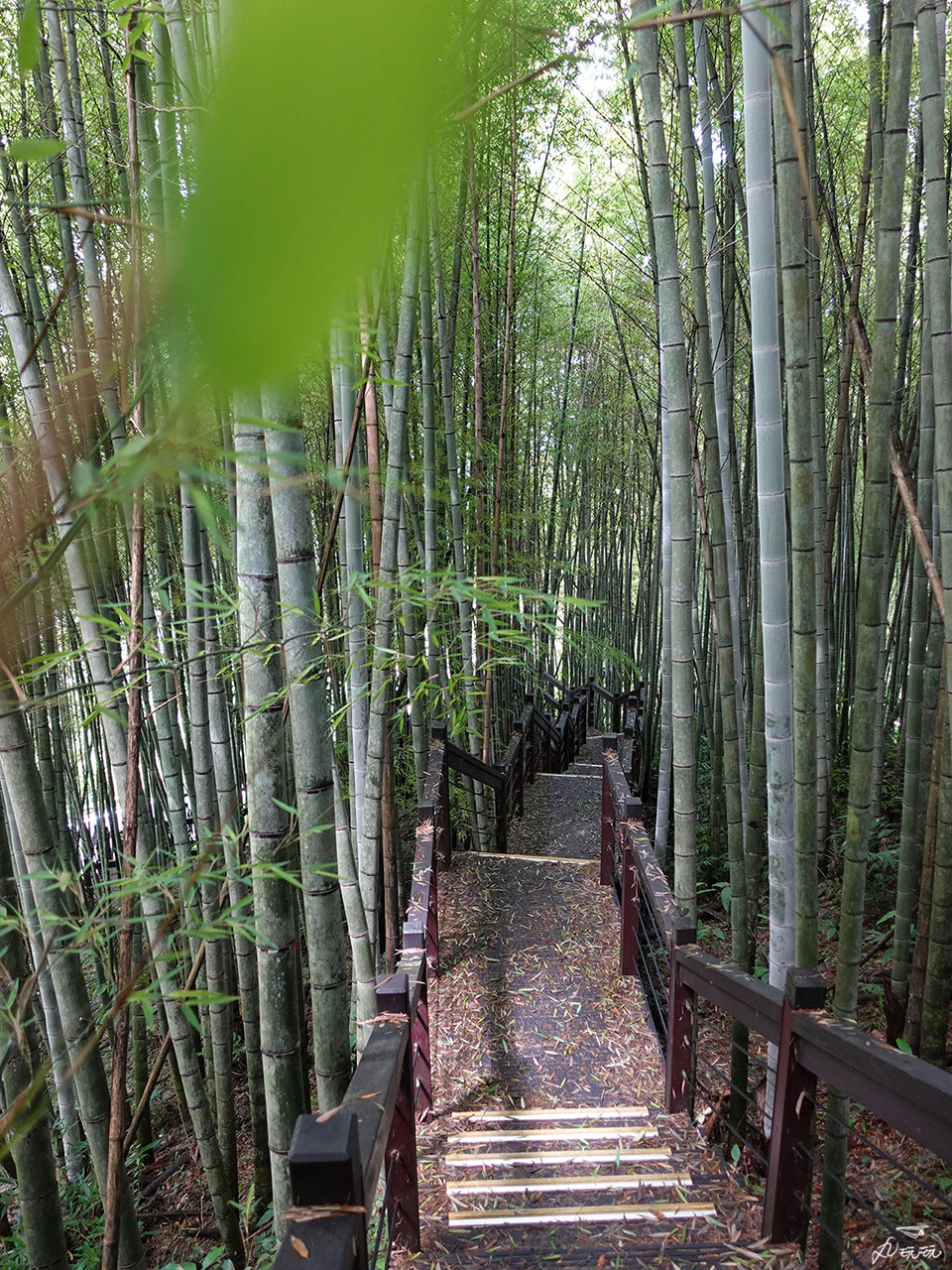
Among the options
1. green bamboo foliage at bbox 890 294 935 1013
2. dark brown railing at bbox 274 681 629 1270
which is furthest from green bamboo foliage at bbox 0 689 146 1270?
green bamboo foliage at bbox 890 294 935 1013

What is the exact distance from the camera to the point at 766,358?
6.31ft

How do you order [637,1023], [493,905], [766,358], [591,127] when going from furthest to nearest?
[591,127]
[493,905]
[637,1023]
[766,358]

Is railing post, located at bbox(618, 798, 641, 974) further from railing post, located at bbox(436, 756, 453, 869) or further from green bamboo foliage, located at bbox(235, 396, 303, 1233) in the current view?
green bamboo foliage, located at bbox(235, 396, 303, 1233)

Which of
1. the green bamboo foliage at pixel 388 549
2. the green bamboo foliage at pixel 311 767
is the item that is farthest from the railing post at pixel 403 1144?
the green bamboo foliage at pixel 388 549

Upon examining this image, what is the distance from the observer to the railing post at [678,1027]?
2326 mm

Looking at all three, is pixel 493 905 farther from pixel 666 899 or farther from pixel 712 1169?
pixel 712 1169

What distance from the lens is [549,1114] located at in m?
2.46

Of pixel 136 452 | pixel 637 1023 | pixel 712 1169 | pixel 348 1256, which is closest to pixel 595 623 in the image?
pixel 637 1023

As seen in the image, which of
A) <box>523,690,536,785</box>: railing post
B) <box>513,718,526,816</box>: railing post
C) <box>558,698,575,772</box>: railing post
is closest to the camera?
<box>513,718,526,816</box>: railing post

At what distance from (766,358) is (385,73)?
6.44 feet

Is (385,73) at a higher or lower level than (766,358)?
lower

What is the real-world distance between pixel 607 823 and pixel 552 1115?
1.80 metres

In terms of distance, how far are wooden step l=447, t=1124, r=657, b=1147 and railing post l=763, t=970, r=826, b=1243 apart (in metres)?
0.59

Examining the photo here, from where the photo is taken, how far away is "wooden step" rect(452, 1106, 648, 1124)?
2.45m
